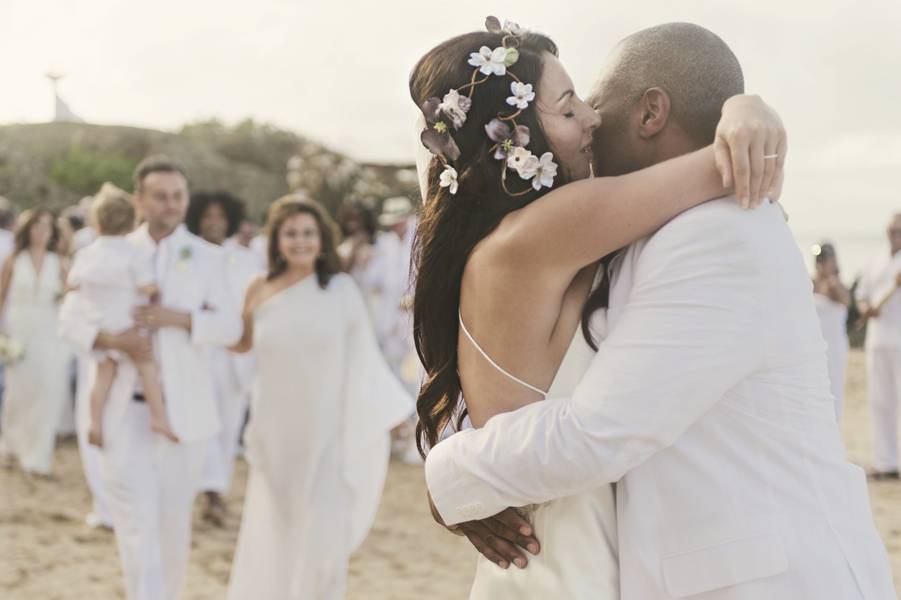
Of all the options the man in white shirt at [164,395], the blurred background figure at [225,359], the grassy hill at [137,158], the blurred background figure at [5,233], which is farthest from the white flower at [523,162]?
the grassy hill at [137,158]

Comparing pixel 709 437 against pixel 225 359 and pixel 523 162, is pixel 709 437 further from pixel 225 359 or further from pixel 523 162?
pixel 225 359

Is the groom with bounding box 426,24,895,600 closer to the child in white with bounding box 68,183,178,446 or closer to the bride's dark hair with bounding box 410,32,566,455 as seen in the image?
the bride's dark hair with bounding box 410,32,566,455

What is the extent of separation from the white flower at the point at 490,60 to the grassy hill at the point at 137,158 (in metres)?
27.6

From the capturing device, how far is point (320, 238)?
5.98m

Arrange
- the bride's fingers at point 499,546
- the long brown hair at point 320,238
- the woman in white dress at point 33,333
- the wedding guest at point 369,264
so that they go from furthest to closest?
the wedding guest at point 369,264
the woman in white dress at point 33,333
the long brown hair at point 320,238
the bride's fingers at point 499,546

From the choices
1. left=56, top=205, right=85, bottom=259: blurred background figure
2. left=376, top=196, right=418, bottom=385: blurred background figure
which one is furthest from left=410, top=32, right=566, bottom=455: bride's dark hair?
left=376, top=196, right=418, bottom=385: blurred background figure

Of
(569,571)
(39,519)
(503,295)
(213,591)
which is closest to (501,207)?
(503,295)

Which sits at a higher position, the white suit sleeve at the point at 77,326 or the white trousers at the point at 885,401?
the white suit sleeve at the point at 77,326

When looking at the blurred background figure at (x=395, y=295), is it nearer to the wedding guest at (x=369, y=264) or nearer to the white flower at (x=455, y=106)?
the wedding guest at (x=369, y=264)

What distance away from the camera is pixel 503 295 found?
2.17 meters

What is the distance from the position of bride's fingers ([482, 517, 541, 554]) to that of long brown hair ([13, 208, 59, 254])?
857 centimetres

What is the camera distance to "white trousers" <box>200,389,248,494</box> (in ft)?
26.5

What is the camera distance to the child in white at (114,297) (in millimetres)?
5367

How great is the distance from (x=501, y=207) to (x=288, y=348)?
3.82 meters
